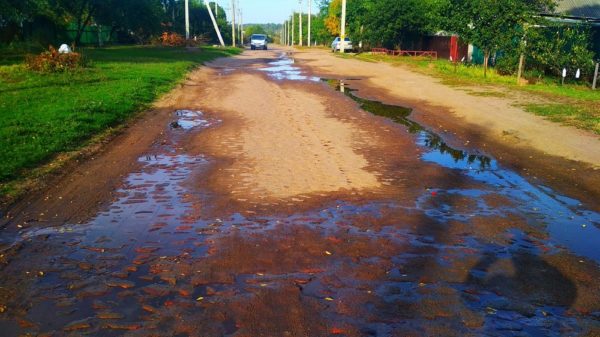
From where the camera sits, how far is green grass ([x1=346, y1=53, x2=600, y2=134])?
477 inches

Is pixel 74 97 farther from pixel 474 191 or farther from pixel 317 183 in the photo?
pixel 474 191

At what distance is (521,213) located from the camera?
19.7 feet

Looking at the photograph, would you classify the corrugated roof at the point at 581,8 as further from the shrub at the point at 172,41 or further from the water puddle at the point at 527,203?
the shrub at the point at 172,41

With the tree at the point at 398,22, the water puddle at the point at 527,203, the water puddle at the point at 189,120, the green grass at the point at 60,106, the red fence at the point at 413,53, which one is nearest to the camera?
the water puddle at the point at 527,203

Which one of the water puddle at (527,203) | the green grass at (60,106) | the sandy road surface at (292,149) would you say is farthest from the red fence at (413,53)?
the water puddle at (527,203)

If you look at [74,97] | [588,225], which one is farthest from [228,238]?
[74,97]

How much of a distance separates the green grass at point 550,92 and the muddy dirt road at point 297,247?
4597mm

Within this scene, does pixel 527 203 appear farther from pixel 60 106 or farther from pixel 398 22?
pixel 398 22

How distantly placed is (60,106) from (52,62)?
24.6 feet

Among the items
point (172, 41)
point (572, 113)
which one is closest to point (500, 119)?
point (572, 113)

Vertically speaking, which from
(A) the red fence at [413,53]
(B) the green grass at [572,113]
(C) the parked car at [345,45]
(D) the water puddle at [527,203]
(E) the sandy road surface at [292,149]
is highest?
(C) the parked car at [345,45]

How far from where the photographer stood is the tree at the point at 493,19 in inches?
806

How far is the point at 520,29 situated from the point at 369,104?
31.7ft

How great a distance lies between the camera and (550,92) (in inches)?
684
